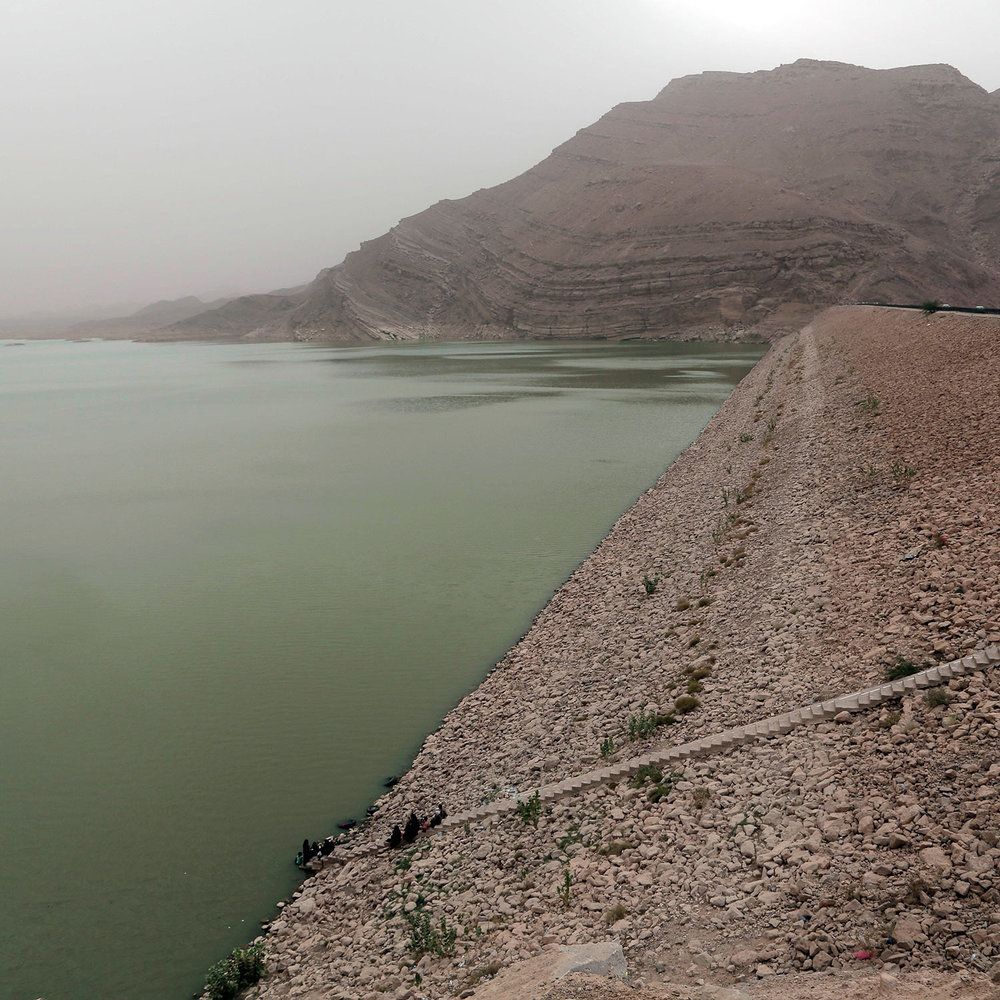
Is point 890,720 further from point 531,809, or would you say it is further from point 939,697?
point 531,809

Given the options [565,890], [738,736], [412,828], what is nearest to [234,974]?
[412,828]

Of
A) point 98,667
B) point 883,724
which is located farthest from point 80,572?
point 883,724

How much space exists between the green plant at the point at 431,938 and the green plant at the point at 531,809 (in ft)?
4.37

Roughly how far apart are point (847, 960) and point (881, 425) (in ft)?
46.9

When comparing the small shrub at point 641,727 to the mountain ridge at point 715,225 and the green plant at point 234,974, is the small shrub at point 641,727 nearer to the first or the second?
the green plant at point 234,974

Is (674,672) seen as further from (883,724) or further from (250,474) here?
(250,474)

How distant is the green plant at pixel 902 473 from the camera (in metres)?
12.4

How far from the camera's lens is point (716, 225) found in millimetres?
95250

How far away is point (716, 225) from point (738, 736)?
99098mm

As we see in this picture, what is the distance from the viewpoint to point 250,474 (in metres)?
26.8

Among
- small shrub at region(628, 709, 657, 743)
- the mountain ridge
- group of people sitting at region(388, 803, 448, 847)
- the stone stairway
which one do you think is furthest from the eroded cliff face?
group of people sitting at region(388, 803, 448, 847)

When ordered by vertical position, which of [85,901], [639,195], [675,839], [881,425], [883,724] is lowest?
[85,901]

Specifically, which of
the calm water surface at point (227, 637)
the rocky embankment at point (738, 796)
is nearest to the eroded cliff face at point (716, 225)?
the calm water surface at point (227, 637)

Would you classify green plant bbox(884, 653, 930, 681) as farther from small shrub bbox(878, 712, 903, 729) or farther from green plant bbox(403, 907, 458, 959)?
green plant bbox(403, 907, 458, 959)
